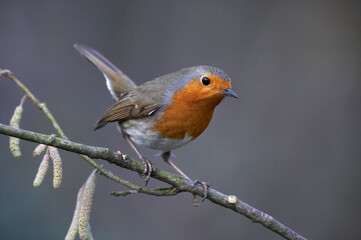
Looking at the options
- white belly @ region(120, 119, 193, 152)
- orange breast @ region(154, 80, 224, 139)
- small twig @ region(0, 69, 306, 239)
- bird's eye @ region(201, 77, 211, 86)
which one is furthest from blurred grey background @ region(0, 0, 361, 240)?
small twig @ region(0, 69, 306, 239)

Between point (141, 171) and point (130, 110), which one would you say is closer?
point (141, 171)

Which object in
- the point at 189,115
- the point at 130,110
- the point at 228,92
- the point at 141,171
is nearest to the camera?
the point at 141,171

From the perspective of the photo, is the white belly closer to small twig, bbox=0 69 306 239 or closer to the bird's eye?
the bird's eye

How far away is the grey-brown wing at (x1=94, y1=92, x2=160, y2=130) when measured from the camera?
344cm

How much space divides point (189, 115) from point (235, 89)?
293 cm

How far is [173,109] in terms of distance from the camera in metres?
3.33

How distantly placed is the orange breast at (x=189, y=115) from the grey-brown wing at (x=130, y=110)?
0.14 m

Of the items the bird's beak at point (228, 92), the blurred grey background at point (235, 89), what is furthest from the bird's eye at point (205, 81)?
the blurred grey background at point (235, 89)

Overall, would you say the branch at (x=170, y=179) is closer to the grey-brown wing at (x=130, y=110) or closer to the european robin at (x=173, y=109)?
the european robin at (x=173, y=109)

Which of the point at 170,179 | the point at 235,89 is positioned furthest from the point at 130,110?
the point at 235,89

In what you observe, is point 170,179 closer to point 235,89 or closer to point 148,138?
point 148,138

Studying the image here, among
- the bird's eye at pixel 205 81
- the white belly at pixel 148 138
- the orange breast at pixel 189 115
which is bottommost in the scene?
the white belly at pixel 148 138

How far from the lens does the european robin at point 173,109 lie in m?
3.25

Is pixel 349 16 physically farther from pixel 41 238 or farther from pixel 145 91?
pixel 41 238
